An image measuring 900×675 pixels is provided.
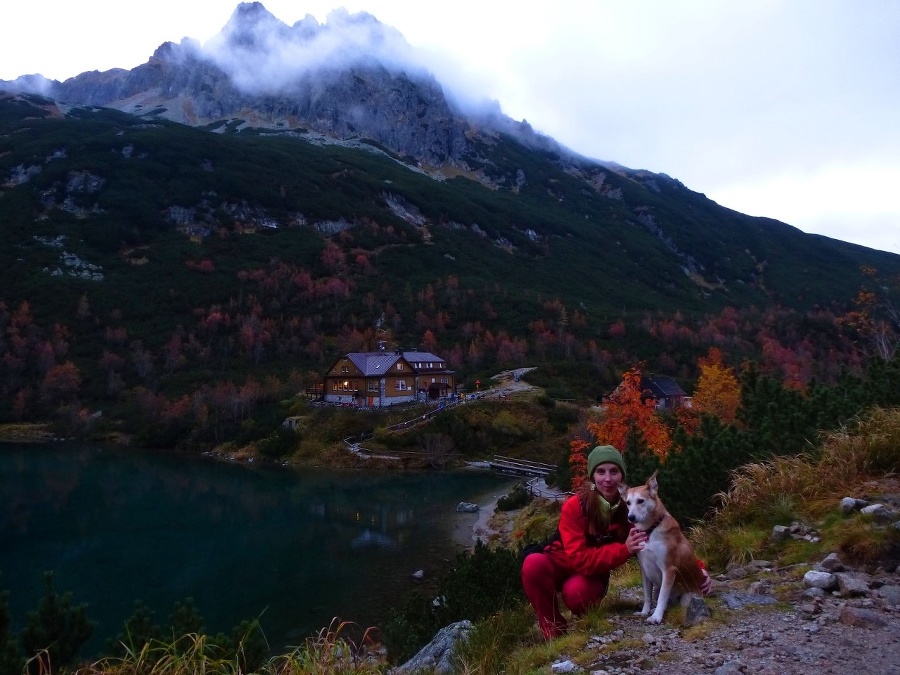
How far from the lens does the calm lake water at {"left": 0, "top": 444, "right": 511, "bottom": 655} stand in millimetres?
18984

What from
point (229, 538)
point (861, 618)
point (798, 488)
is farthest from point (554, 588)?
point (229, 538)

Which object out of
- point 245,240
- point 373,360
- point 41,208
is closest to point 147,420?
point 373,360

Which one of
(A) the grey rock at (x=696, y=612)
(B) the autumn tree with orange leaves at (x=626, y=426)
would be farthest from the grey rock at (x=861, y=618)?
(B) the autumn tree with orange leaves at (x=626, y=426)

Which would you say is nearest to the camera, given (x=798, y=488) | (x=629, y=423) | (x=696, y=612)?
(x=696, y=612)

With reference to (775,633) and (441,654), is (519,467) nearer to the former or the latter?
(441,654)

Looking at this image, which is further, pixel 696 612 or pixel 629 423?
pixel 629 423

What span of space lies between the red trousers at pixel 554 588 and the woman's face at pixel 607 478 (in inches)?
25.8

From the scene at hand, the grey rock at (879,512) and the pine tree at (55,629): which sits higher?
the grey rock at (879,512)

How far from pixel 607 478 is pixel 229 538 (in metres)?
27.0

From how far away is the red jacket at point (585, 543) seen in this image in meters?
4.39

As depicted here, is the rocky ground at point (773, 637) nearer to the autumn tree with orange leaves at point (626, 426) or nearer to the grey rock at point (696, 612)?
the grey rock at point (696, 612)

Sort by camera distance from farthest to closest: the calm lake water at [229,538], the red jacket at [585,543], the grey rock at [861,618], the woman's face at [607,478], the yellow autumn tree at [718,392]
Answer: the yellow autumn tree at [718,392] → the calm lake water at [229,538] → the woman's face at [607,478] → the red jacket at [585,543] → the grey rock at [861,618]

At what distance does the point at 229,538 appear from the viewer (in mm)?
27188

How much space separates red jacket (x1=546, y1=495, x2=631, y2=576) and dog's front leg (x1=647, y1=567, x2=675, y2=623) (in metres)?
0.34
